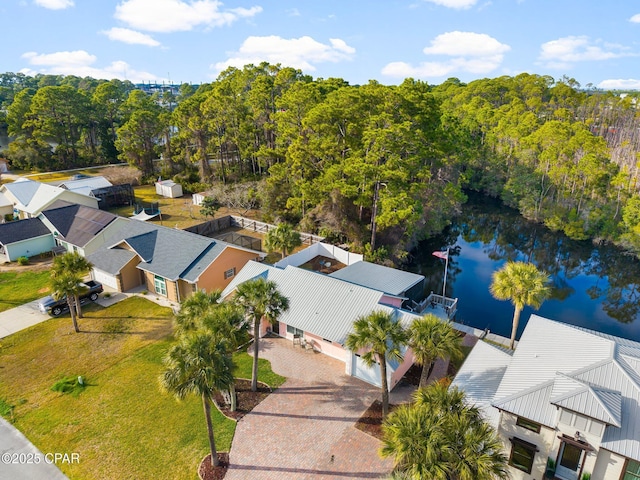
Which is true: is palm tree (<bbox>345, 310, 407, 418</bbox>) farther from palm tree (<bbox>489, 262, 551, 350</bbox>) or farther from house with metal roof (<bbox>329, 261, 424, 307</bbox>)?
palm tree (<bbox>489, 262, 551, 350</bbox>)

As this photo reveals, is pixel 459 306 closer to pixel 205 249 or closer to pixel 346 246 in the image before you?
pixel 346 246

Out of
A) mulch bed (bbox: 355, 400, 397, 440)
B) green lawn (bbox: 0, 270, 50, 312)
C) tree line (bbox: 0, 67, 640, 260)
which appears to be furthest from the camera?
tree line (bbox: 0, 67, 640, 260)

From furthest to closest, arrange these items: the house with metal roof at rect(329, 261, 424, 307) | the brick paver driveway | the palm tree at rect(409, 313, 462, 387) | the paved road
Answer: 1. the house with metal roof at rect(329, 261, 424, 307)
2. the palm tree at rect(409, 313, 462, 387)
3. the brick paver driveway
4. the paved road

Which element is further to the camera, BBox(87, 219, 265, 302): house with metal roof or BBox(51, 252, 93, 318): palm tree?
BBox(87, 219, 265, 302): house with metal roof

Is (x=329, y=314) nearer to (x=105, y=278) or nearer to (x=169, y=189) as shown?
(x=105, y=278)

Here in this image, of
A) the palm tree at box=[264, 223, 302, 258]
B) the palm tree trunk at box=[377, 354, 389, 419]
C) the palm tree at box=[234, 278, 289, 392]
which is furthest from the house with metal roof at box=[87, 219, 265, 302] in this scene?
the palm tree trunk at box=[377, 354, 389, 419]

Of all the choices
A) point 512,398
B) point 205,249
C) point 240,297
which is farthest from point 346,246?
point 512,398

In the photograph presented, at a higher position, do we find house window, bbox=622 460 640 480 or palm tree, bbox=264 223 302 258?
palm tree, bbox=264 223 302 258

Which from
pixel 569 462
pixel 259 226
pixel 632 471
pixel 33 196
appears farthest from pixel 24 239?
pixel 632 471
